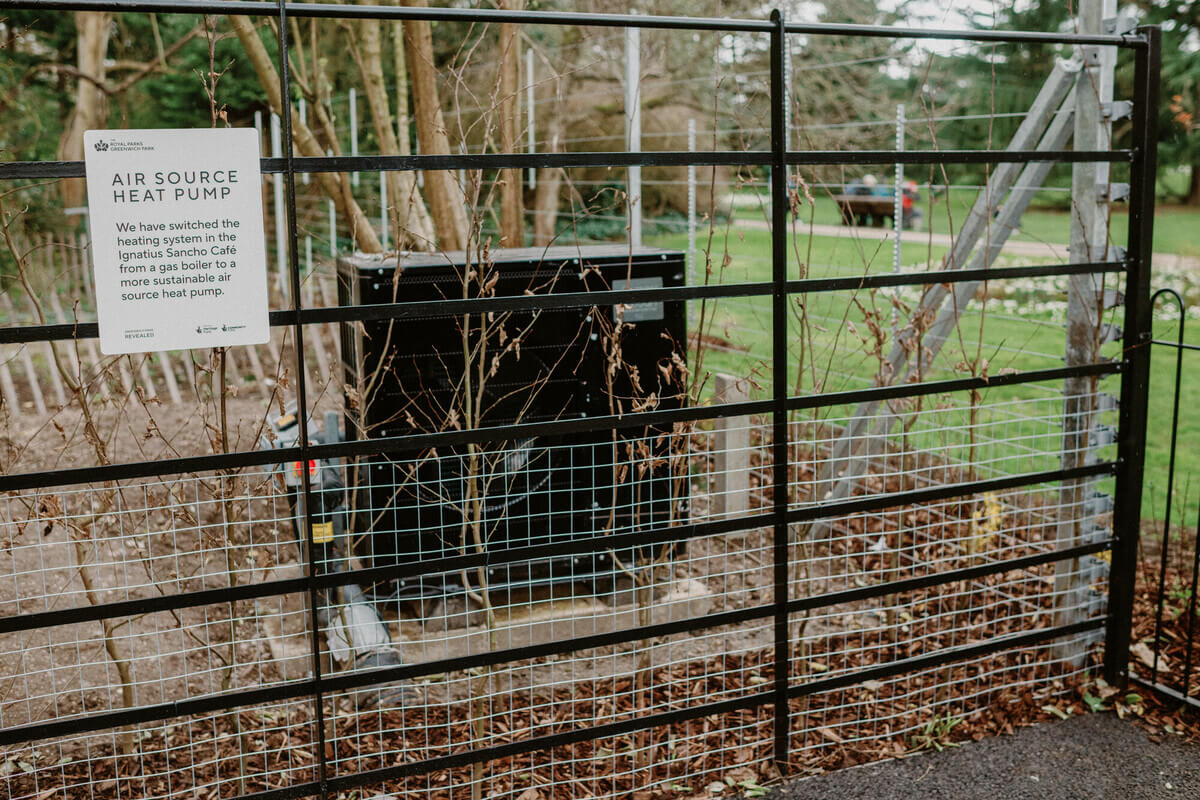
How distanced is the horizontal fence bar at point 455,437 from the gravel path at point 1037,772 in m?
1.36

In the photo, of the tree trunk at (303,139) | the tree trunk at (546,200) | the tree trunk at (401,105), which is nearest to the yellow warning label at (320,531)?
the tree trunk at (303,139)

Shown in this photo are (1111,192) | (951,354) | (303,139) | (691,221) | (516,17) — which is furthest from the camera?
(303,139)

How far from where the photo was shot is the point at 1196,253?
16.2 m

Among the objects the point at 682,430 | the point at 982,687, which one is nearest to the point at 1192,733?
the point at 982,687

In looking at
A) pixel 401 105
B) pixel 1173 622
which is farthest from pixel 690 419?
pixel 401 105

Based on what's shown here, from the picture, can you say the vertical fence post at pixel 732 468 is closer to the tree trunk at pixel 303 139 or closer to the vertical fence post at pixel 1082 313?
the vertical fence post at pixel 1082 313

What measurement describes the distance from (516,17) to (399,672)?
6.24 ft

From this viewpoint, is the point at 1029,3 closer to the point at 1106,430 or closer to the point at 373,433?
the point at 1106,430

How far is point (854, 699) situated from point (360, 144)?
13231 mm

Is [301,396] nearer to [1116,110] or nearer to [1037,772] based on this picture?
[1037,772]

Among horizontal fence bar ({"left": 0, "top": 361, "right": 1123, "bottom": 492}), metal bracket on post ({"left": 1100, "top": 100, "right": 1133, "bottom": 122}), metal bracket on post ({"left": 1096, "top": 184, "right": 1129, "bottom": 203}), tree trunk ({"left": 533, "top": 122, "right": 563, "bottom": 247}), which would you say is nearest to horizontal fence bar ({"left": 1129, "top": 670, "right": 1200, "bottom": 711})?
horizontal fence bar ({"left": 0, "top": 361, "right": 1123, "bottom": 492})

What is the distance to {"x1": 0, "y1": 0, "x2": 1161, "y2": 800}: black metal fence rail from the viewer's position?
2875mm

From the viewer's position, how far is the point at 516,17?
312cm

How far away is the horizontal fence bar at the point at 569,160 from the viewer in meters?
2.71
